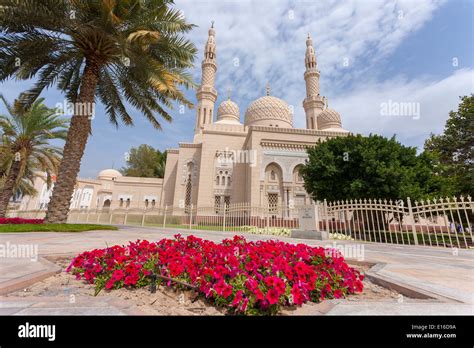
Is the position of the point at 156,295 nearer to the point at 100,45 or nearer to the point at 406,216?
the point at 100,45

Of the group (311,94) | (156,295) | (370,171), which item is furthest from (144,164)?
(156,295)

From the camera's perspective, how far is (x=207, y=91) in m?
26.1

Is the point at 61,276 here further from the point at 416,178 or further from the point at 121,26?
the point at 416,178

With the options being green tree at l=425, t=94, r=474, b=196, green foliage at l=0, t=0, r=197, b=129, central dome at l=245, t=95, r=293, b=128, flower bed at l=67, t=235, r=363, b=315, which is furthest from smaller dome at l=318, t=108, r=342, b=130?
flower bed at l=67, t=235, r=363, b=315

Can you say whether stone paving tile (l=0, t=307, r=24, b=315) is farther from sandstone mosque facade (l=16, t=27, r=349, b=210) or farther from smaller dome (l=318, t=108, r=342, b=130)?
smaller dome (l=318, t=108, r=342, b=130)

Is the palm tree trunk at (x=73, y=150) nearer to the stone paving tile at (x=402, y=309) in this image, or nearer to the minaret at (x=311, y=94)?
the stone paving tile at (x=402, y=309)

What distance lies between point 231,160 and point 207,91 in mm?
9870

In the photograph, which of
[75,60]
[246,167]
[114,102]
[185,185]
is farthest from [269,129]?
[75,60]

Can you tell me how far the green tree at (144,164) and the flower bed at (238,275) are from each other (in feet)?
108

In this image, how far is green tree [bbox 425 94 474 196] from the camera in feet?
48.4

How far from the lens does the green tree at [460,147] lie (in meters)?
14.7

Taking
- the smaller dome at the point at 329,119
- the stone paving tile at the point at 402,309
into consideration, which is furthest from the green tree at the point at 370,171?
the smaller dome at the point at 329,119

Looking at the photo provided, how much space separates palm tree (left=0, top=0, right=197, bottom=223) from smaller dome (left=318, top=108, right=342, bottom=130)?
68.1 ft

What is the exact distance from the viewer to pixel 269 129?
62.6ft
